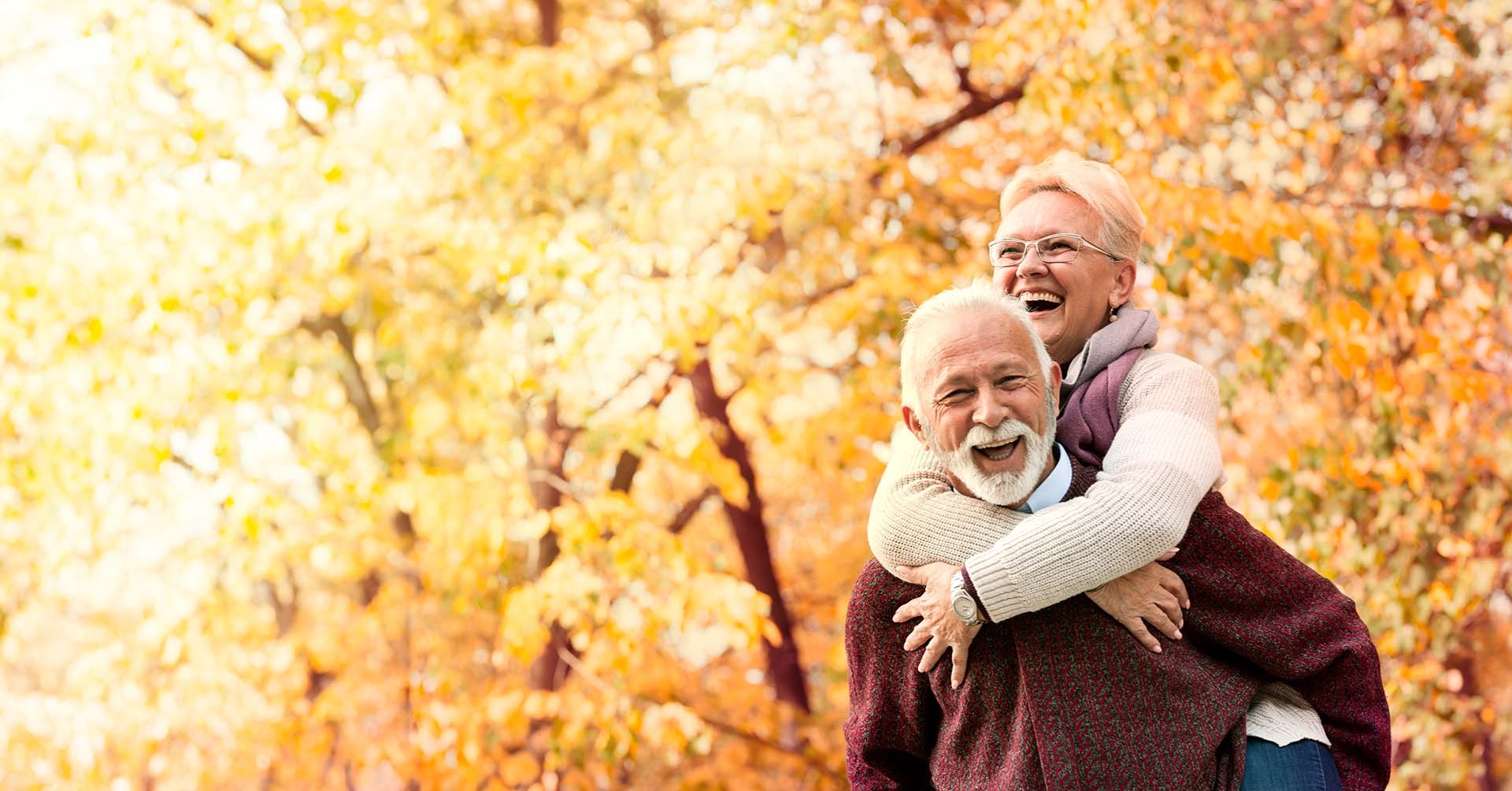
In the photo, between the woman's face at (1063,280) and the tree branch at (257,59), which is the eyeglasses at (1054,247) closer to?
the woman's face at (1063,280)

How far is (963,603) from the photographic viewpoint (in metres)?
1.28

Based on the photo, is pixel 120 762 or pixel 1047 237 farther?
pixel 120 762

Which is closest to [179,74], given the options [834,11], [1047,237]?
[834,11]

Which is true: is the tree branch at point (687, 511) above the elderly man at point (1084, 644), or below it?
below

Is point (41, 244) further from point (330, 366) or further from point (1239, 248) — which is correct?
point (1239, 248)

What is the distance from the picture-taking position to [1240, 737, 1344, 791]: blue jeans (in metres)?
1.33

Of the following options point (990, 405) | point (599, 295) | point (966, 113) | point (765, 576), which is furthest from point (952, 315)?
point (765, 576)

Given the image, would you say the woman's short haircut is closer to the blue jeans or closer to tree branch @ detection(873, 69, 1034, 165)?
the blue jeans

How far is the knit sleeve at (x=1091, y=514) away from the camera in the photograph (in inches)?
48.9

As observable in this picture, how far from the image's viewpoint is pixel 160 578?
744cm

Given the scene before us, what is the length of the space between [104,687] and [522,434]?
234 cm

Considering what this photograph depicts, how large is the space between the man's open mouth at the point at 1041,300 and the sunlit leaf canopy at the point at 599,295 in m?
1.69

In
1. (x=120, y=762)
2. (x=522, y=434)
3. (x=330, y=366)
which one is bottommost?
(x=120, y=762)

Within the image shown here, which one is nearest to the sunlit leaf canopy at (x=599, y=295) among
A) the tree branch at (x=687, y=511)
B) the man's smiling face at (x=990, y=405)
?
the tree branch at (x=687, y=511)
